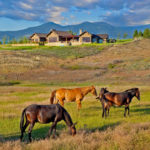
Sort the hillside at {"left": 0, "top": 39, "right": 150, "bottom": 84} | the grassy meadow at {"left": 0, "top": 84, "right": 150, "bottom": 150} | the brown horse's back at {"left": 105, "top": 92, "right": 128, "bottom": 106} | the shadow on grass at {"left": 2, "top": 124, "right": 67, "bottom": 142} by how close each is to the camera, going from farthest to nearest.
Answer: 1. the hillside at {"left": 0, "top": 39, "right": 150, "bottom": 84}
2. the brown horse's back at {"left": 105, "top": 92, "right": 128, "bottom": 106}
3. the shadow on grass at {"left": 2, "top": 124, "right": 67, "bottom": 142}
4. the grassy meadow at {"left": 0, "top": 84, "right": 150, "bottom": 150}

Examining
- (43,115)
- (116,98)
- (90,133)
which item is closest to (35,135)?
(43,115)

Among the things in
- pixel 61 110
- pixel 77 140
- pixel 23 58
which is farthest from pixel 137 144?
pixel 23 58

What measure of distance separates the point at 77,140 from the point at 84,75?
128 feet

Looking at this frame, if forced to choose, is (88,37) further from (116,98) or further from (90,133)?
(90,133)

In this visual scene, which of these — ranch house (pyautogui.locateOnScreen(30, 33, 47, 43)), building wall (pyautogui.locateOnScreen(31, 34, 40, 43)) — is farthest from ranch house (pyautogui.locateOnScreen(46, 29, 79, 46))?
building wall (pyautogui.locateOnScreen(31, 34, 40, 43))

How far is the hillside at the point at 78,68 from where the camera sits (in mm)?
44150

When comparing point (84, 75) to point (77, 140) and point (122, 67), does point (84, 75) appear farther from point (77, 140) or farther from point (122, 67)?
point (77, 140)

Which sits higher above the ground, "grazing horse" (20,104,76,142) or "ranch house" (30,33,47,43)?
"ranch house" (30,33,47,43)

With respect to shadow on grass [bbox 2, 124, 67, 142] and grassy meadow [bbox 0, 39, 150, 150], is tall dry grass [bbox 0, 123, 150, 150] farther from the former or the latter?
shadow on grass [bbox 2, 124, 67, 142]

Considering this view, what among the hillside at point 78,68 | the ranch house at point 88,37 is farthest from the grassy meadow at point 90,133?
the ranch house at point 88,37

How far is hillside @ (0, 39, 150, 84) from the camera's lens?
145 feet

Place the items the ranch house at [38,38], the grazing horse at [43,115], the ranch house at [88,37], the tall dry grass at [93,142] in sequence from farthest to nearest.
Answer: the ranch house at [38,38]
the ranch house at [88,37]
the grazing horse at [43,115]
the tall dry grass at [93,142]

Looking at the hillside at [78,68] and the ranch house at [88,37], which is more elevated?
the ranch house at [88,37]

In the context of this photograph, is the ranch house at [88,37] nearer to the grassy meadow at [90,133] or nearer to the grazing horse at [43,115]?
the grassy meadow at [90,133]
